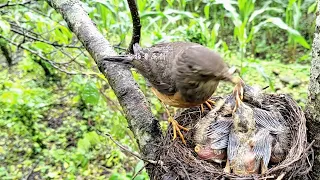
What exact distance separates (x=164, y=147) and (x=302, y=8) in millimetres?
4612

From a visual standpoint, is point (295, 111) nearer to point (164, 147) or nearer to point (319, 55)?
point (319, 55)

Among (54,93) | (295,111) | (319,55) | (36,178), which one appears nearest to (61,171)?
(36,178)

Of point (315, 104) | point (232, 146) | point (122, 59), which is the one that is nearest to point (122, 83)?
point (122, 59)

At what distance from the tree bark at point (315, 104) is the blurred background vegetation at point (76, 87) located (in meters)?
1.12

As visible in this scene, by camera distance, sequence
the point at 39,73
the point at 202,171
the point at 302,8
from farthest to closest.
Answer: the point at 302,8 → the point at 39,73 → the point at 202,171

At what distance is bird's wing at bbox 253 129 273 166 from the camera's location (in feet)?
6.56

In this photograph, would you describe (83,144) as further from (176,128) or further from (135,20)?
(135,20)

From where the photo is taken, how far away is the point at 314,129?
1909 millimetres

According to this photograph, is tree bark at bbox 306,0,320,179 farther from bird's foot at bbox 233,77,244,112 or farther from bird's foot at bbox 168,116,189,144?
bird's foot at bbox 168,116,189,144

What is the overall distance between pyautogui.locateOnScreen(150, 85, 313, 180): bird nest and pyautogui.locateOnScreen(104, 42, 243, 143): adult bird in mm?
84

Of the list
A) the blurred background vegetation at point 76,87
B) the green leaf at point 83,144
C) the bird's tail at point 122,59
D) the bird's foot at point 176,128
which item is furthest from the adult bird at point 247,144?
the green leaf at point 83,144

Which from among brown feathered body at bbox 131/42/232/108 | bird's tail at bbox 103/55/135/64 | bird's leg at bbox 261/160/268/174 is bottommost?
bird's leg at bbox 261/160/268/174

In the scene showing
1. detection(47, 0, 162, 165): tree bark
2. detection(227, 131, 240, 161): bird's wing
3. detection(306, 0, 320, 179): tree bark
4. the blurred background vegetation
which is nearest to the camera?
detection(306, 0, 320, 179): tree bark

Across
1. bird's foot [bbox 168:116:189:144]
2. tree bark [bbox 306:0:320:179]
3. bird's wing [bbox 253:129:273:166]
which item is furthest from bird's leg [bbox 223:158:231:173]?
tree bark [bbox 306:0:320:179]
